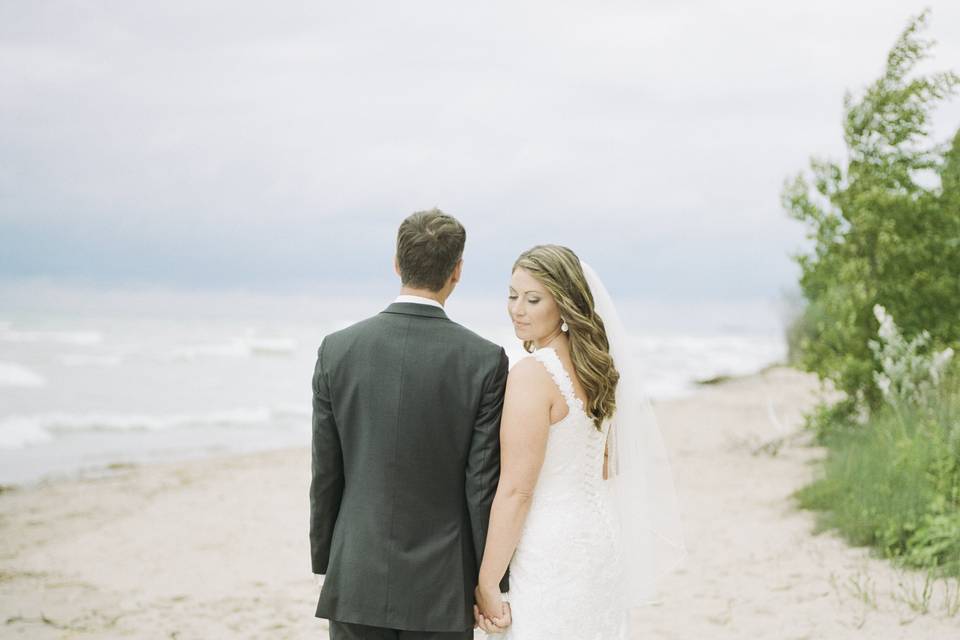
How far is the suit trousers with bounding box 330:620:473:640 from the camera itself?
280cm

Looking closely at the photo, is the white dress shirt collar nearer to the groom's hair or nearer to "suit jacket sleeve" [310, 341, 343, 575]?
the groom's hair

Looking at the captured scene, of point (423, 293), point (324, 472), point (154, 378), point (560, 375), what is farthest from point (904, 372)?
point (154, 378)

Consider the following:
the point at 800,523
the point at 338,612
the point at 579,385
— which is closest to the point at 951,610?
the point at 800,523

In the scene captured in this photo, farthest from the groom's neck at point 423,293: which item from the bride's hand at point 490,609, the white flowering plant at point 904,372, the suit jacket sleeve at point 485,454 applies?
the white flowering plant at point 904,372

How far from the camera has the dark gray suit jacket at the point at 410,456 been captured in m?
2.70

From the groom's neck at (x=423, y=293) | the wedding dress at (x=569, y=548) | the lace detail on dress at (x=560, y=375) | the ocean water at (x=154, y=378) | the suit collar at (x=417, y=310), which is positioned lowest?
the ocean water at (x=154, y=378)

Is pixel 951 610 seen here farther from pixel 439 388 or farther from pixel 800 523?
pixel 439 388

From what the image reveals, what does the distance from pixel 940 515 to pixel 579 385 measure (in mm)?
4565

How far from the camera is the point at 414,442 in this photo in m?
2.70

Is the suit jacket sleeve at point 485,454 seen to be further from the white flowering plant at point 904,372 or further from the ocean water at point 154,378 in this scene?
the white flowering plant at point 904,372

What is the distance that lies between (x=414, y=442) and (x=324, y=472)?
0.39m

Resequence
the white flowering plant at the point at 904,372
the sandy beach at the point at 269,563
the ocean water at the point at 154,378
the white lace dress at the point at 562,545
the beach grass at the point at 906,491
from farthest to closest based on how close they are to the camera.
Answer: the ocean water at the point at 154,378, the white flowering plant at the point at 904,372, the beach grass at the point at 906,491, the sandy beach at the point at 269,563, the white lace dress at the point at 562,545

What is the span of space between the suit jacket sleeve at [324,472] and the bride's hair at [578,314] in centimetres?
85

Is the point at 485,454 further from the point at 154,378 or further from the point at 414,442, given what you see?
the point at 154,378
